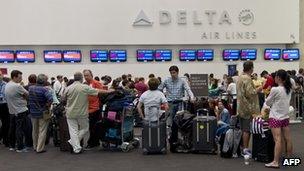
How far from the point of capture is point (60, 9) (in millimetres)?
22906

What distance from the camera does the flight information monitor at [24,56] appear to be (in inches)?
893

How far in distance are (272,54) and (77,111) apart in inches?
656

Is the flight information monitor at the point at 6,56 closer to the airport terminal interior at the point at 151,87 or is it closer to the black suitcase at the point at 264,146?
the airport terminal interior at the point at 151,87

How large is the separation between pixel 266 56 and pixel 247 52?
1075 millimetres

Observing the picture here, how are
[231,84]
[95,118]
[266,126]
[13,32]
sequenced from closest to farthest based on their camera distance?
[266,126], [95,118], [231,84], [13,32]

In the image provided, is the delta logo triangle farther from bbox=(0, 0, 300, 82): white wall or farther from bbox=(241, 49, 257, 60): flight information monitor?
bbox=(241, 49, 257, 60): flight information monitor

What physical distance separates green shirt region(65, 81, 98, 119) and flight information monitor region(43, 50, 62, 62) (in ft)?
42.0

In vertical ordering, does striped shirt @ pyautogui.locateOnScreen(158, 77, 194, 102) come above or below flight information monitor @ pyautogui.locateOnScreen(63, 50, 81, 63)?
below

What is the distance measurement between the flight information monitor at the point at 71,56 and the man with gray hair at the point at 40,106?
12338mm

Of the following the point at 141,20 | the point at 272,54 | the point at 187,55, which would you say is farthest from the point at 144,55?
the point at 272,54

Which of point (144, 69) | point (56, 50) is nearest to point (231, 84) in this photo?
point (144, 69)

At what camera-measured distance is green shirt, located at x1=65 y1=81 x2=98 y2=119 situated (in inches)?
407

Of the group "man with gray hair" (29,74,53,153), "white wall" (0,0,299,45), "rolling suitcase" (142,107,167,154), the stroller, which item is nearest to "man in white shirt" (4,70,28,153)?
"man with gray hair" (29,74,53,153)

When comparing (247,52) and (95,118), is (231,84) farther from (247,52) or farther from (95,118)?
(247,52)
